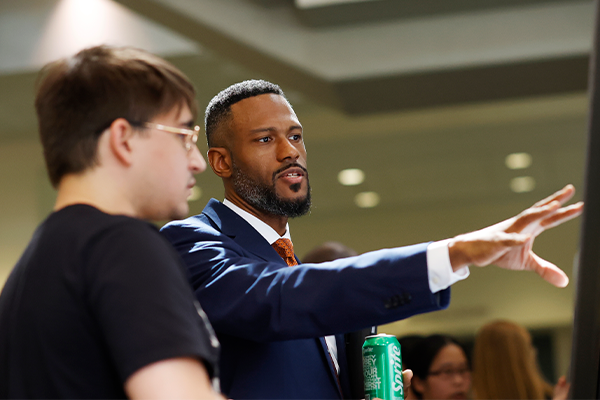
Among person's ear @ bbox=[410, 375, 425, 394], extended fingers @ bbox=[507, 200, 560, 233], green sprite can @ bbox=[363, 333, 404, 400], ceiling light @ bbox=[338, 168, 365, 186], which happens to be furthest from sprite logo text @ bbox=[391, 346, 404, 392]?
ceiling light @ bbox=[338, 168, 365, 186]

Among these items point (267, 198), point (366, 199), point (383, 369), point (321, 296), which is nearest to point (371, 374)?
point (383, 369)

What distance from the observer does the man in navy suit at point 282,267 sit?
Result: 1.16m

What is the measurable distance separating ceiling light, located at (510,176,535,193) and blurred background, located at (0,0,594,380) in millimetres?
16

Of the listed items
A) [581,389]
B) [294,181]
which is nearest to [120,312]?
[581,389]

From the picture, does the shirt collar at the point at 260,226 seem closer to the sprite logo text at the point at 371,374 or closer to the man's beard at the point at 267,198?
the man's beard at the point at 267,198

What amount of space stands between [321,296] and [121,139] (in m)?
0.47

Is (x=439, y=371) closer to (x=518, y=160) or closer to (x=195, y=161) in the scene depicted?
(x=195, y=161)

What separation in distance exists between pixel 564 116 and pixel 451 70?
169cm

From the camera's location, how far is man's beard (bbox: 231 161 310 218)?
5.57 feet

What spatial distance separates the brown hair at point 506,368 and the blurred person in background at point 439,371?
A: 0.55 ft

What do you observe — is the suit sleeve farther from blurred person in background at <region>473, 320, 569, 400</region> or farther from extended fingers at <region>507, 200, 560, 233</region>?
blurred person in background at <region>473, 320, 569, 400</region>

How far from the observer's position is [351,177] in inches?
280

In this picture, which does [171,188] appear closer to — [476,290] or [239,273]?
[239,273]

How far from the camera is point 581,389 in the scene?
1143 millimetres
